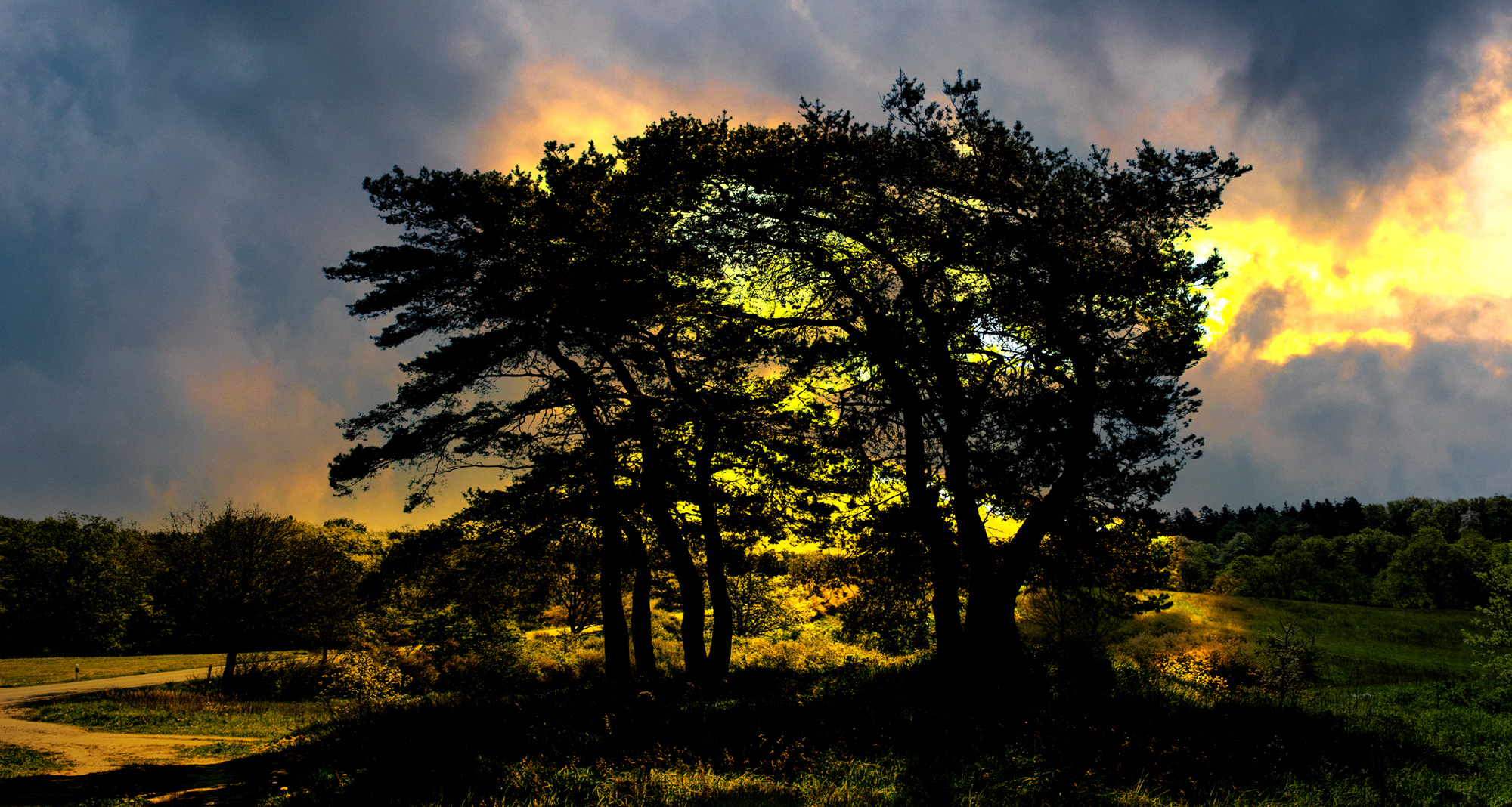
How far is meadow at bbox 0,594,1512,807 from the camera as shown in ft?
27.6

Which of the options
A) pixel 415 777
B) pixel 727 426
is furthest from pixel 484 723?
pixel 727 426

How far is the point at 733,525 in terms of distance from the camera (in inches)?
763

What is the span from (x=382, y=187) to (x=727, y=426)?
10194 mm

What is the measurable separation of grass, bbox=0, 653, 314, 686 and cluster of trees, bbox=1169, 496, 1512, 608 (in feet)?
229

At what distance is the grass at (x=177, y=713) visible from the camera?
20.4 m

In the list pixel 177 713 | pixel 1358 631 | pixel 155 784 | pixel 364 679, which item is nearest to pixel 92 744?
pixel 177 713

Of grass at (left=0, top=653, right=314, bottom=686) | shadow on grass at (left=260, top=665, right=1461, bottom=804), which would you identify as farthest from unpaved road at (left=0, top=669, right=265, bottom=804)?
grass at (left=0, top=653, right=314, bottom=686)

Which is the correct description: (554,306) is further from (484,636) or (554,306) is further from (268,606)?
(268,606)

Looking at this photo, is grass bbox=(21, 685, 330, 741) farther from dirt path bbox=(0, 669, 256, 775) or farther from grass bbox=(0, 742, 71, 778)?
grass bbox=(0, 742, 71, 778)

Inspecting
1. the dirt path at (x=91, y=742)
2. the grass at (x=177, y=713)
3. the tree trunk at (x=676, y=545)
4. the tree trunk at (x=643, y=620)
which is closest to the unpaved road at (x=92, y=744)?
the dirt path at (x=91, y=742)

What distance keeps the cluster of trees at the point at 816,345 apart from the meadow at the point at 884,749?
2213 mm

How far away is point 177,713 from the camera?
75.5ft

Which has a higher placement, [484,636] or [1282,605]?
[484,636]

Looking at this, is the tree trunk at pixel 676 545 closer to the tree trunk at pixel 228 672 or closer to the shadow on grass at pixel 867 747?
the shadow on grass at pixel 867 747
